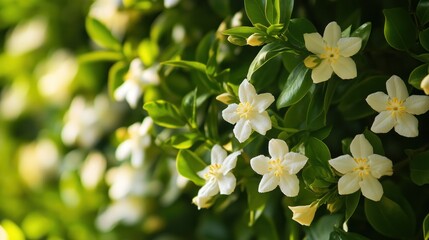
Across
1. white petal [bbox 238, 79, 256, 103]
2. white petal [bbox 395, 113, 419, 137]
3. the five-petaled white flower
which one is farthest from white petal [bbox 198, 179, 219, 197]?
white petal [bbox 395, 113, 419, 137]

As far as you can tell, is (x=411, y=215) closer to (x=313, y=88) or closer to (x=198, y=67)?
(x=313, y=88)

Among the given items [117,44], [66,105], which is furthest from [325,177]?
[66,105]

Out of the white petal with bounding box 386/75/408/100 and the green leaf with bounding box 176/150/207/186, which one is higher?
the white petal with bounding box 386/75/408/100

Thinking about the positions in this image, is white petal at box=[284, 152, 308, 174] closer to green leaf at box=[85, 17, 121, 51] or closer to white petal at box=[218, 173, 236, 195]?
white petal at box=[218, 173, 236, 195]

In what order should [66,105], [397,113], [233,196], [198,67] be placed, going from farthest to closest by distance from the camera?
1. [66,105]
2. [233,196]
3. [198,67]
4. [397,113]

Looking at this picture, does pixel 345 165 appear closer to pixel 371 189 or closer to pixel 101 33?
pixel 371 189

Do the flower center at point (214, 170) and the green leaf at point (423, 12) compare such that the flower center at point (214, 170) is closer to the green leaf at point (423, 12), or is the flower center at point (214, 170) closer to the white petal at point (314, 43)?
the white petal at point (314, 43)

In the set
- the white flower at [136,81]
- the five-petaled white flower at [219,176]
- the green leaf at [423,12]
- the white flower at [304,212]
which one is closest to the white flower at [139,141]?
the white flower at [136,81]
